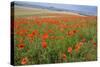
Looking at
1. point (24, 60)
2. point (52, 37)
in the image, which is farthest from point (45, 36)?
point (24, 60)

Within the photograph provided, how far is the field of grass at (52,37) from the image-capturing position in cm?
237

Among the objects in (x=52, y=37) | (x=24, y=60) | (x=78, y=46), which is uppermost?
(x=52, y=37)

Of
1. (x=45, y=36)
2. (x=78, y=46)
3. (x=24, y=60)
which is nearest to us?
(x=24, y=60)

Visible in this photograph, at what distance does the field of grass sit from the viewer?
2371 millimetres

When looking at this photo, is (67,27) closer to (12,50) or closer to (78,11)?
(78,11)

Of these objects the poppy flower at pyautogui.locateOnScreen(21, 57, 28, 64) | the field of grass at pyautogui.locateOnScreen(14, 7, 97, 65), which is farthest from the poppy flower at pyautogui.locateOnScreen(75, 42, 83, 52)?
the poppy flower at pyautogui.locateOnScreen(21, 57, 28, 64)

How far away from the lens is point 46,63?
246cm

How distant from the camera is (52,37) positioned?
2512 mm

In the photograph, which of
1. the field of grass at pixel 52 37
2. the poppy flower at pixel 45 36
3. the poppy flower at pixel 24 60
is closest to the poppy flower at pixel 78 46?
the field of grass at pixel 52 37

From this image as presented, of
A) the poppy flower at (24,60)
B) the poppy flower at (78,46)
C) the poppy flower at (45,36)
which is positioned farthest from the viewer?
the poppy flower at (78,46)

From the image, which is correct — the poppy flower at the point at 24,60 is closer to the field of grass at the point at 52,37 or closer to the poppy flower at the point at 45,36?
the field of grass at the point at 52,37

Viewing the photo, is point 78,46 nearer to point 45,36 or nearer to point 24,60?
point 45,36

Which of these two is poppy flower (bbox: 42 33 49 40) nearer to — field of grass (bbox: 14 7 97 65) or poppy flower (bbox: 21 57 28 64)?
field of grass (bbox: 14 7 97 65)
